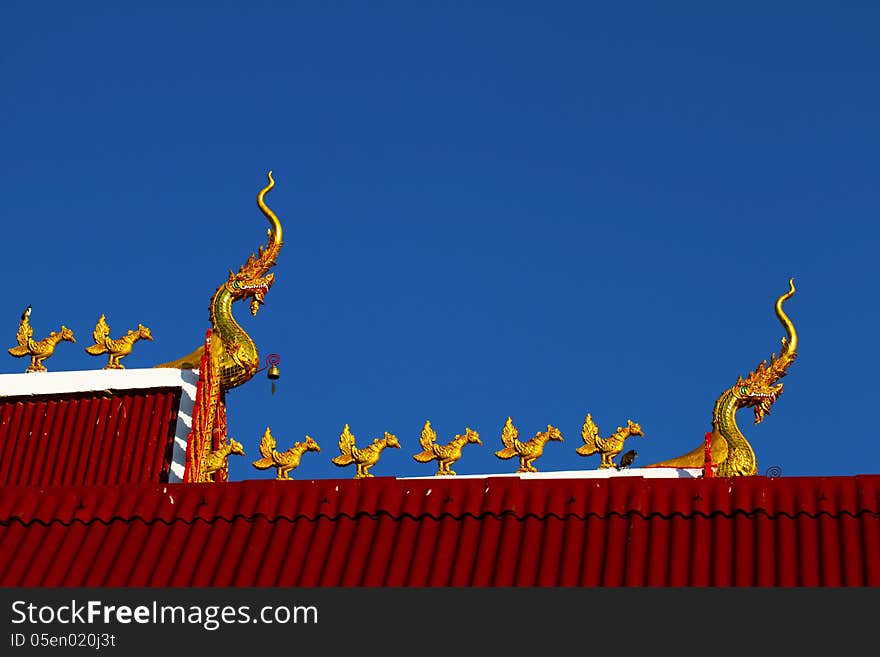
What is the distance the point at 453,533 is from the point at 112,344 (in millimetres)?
10548

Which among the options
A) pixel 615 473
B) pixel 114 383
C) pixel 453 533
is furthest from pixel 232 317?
pixel 453 533

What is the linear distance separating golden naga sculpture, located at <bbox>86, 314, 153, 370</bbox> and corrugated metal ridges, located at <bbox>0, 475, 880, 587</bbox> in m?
8.72

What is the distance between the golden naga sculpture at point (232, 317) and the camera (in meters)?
17.8

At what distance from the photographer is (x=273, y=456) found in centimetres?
1719

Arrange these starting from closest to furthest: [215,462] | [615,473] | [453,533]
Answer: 1. [453,533]
2. [215,462]
3. [615,473]

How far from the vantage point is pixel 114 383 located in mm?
18859

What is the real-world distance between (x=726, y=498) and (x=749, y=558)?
66 centimetres

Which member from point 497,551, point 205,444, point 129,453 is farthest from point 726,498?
point 129,453

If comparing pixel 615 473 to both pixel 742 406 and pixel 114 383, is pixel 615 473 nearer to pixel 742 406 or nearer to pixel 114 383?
pixel 742 406

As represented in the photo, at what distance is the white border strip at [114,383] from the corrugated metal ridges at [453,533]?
738 centimetres

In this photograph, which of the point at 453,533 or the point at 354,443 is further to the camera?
the point at 354,443

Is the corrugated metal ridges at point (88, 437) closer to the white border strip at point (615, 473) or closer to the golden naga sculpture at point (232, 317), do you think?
the golden naga sculpture at point (232, 317)

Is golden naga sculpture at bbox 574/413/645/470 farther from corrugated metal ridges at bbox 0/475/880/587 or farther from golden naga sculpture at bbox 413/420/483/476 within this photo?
corrugated metal ridges at bbox 0/475/880/587

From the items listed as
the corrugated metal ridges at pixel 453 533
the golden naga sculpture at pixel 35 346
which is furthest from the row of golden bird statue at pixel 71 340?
the corrugated metal ridges at pixel 453 533
